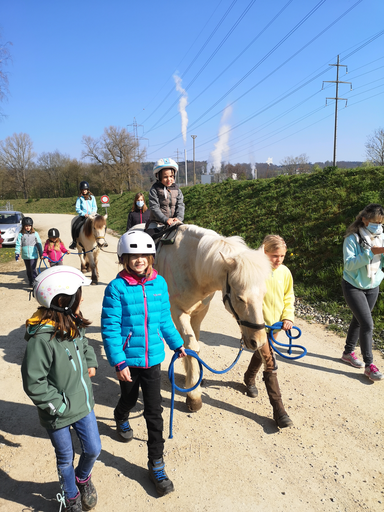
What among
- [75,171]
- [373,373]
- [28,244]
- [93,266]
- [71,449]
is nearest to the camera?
[71,449]

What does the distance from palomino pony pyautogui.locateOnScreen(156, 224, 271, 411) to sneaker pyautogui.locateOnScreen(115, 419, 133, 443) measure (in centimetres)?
71

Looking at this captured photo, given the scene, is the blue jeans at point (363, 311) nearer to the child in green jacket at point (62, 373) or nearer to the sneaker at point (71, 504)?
the child in green jacket at point (62, 373)

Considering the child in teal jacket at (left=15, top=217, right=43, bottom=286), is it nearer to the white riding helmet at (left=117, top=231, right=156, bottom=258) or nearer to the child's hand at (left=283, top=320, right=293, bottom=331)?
the white riding helmet at (left=117, top=231, right=156, bottom=258)

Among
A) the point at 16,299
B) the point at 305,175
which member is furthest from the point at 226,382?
the point at 305,175

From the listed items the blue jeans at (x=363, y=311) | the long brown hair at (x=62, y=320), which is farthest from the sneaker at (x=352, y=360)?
the long brown hair at (x=62, y=320)

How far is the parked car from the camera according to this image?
46.7 feet

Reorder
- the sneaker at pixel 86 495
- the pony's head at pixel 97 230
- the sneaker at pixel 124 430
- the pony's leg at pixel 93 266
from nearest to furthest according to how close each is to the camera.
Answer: the sneaker at pixel 86 495 → the sneaker at pixel 124 430 → the pony's leg at pixel 93 266 → the pony's head at pixel 97 230

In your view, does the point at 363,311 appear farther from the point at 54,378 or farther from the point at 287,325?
the point at 54,378

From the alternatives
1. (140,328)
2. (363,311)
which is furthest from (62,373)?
(363,311)

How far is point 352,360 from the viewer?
422 cm

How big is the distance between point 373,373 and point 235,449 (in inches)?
84.3

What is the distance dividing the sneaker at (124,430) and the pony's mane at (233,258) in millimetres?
1630

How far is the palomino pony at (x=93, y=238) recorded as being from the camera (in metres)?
8.10

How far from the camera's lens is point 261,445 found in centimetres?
288
